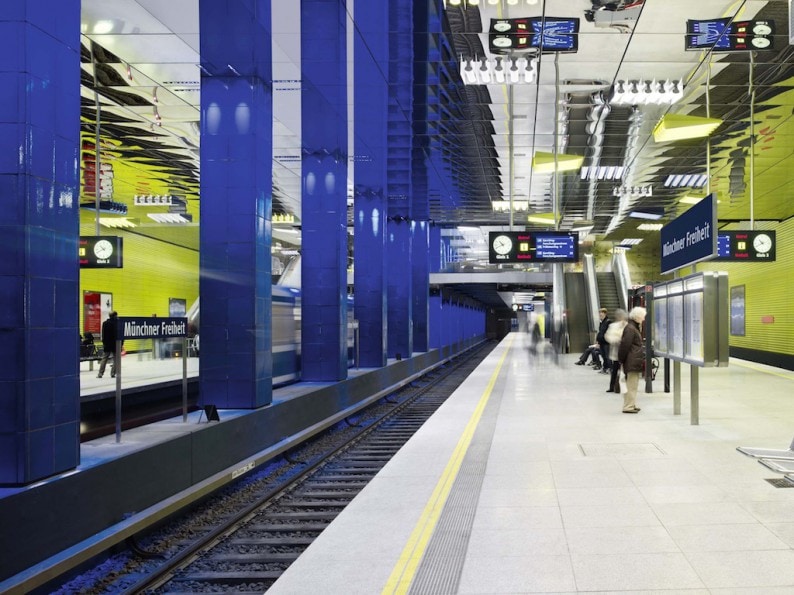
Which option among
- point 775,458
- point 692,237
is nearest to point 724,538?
point 775,458

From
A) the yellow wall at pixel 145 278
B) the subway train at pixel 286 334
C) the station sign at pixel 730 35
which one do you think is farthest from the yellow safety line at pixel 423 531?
the yellow wall at pixel 145 278

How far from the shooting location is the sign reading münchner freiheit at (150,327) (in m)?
5.86

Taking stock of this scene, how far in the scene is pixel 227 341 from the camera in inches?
335

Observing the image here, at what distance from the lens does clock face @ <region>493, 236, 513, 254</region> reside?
655 inches

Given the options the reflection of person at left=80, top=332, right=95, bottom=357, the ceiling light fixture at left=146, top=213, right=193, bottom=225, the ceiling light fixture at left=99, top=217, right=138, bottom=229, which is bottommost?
the reflection of person at left=80, top=332, right=95, bottom=357

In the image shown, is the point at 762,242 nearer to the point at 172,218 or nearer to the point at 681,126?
the point at 681,126

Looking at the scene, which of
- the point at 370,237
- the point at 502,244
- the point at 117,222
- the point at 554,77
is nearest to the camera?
the point at 554,77

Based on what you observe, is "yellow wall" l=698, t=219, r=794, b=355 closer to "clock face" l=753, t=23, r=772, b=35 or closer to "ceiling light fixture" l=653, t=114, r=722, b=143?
"clock face" l=753, t=23, r=772, b=35

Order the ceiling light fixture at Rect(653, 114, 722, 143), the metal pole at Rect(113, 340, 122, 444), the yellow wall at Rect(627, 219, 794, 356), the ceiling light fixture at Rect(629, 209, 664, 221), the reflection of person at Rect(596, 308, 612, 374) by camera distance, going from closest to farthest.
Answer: the metal pole at Rect(113, 340, 122, 444) → the ceiling light fixture at Rect(653, 114, 722, 143) → the reflection of person at Rect(596, 308, 612, 374) → the yellow wall at Rect(627, 219, 794, 356) → the ceiling light fixture at Rect(629, 209, 664, 221)

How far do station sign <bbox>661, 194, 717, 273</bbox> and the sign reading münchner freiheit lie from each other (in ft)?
18.9

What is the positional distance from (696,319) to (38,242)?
24.8 ft

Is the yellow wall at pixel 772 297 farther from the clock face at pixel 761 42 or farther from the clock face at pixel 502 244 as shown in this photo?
the clock face at pixel 761 42

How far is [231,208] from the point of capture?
8.52 m

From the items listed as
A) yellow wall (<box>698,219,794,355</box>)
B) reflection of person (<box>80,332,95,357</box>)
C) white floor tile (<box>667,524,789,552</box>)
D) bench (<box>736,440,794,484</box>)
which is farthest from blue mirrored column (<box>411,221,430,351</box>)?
white floor tile (<box>667,524,789,552</box>)
